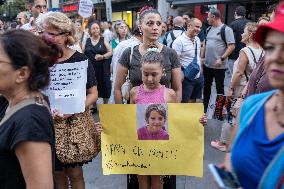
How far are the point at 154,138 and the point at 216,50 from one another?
412 cm

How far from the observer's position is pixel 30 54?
1.90 metres

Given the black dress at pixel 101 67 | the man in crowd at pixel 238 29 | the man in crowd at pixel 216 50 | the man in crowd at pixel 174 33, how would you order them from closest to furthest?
the man in crowd at pixel 216 50
the man in crowd at pixel 174 33
the black dress at pixel 101 67
the man in crowd at pixel 238 29

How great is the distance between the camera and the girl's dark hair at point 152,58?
125 inches

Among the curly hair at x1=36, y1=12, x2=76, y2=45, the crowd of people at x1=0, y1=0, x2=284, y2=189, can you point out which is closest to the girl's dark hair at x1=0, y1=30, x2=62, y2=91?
the crowd of people at x1=0, y1=0, x2=284, y2=189

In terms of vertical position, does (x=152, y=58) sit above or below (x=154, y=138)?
above

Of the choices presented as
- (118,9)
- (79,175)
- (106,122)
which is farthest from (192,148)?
(118,9)

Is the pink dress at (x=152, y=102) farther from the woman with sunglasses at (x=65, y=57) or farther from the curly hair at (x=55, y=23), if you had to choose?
the curly hair at (x=55, y=23)

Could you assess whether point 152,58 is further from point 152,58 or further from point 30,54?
point 30,54

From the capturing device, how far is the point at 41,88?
2031 mm

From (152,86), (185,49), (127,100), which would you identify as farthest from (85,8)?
(152,86)

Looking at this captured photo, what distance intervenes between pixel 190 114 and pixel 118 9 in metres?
25.4

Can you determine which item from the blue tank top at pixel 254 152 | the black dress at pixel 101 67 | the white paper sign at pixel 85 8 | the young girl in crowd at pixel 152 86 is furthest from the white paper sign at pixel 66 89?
the white paper sign at pixel 85 8

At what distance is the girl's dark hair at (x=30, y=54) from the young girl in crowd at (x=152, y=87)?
1.21m

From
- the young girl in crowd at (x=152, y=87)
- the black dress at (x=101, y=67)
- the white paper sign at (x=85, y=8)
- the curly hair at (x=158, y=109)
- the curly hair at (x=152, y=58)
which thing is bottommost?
the black dress at (x=101, y=67)
